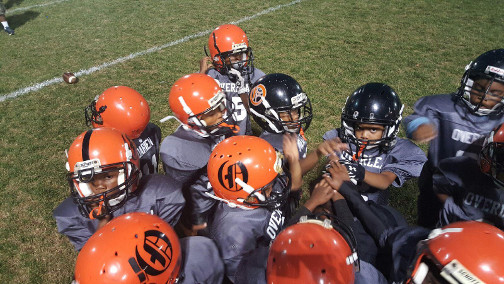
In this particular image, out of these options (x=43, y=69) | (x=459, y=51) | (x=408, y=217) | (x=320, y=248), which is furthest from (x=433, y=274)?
(x=43, y=69)

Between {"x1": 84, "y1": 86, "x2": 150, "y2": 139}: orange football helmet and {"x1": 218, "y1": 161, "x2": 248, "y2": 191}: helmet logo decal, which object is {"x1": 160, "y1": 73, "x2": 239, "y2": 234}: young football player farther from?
{"x1": 218, "y1": 161, "x2": 248, "y2": 191}: helmet logo decal

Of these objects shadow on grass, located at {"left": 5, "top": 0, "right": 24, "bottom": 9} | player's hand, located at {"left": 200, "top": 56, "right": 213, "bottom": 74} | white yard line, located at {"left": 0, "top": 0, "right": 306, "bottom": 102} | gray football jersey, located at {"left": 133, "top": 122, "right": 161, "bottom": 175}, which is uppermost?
player's hand, located at {"left": 200, "top": 56, "right": 213, "bottom": 74}

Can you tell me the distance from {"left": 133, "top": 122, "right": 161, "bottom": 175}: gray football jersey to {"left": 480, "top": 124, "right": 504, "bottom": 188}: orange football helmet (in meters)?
3.03

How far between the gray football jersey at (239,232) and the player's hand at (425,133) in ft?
5.11

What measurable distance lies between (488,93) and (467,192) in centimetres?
95

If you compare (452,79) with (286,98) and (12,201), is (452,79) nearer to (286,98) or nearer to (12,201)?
(286,98)

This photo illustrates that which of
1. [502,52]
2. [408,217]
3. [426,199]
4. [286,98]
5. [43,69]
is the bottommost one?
[43,69]

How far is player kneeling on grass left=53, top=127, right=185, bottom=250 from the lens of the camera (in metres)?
2.52

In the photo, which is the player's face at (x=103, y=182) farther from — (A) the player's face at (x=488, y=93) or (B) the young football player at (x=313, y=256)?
(A) the player's face at (x=488, y=93)

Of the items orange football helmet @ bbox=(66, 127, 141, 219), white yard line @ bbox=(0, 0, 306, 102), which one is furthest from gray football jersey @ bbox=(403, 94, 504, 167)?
white yard line @ bbox=(0, 0, 306, 102)

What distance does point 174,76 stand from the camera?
7.19m

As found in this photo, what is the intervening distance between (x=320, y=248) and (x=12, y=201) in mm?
4312

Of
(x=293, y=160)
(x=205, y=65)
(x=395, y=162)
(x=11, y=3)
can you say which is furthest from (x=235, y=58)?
(x=11, y=3)

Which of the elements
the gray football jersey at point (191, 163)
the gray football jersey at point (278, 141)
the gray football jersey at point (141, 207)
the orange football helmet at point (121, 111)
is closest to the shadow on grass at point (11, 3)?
the orange football helmet at point (121, 111)
